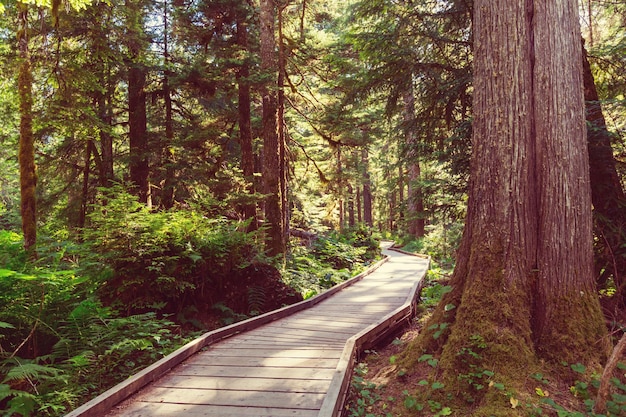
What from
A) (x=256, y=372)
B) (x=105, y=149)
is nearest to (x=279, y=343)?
(x=256, y=372)

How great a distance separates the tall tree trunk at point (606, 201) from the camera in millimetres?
5445

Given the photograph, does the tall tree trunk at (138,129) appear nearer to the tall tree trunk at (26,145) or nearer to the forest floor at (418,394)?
the tall tree trunk at (26,145)

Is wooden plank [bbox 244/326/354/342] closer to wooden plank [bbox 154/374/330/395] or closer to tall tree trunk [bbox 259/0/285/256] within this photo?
wooden plank [bbox 154/374/330/395]

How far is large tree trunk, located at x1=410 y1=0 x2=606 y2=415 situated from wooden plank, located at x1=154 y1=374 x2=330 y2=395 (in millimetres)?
1360

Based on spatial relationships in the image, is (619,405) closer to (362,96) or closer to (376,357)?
(376,357)

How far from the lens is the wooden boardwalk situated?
3.31 m

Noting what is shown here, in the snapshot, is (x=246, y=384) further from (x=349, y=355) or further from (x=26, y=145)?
(x=26, y=145)

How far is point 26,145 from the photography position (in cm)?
708

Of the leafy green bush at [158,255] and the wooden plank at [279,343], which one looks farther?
the leafy green bush at [158,255]

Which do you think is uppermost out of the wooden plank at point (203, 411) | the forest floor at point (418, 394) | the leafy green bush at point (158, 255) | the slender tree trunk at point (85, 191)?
the slender tree trunk at point (85, 191)

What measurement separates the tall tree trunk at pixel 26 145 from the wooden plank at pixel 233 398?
14.9 feet

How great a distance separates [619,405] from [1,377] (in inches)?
247

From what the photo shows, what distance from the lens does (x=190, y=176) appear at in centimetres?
1262

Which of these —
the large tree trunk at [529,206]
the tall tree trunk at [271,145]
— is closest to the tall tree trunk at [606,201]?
the large tree trunk at [529,206]
